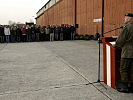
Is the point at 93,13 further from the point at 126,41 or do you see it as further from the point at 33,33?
the point at 126,41

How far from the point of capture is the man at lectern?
18.8 ft

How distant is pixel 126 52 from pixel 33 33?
2098 centimetres

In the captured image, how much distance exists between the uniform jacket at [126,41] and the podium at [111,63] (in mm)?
292

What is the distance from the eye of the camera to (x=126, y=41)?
227 inches

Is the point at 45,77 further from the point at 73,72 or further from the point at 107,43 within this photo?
the point at 107,43

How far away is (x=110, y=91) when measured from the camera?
5.99 m

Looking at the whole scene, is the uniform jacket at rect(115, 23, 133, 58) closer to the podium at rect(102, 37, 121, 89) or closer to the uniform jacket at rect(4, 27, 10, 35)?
the podium at rect(102, 37, 121, 89)

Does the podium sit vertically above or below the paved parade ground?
above

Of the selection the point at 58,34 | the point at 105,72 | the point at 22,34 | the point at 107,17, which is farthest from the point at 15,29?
the point at 105,72

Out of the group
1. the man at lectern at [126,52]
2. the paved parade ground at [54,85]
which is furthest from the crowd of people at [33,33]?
the man at lectern at [126,52]

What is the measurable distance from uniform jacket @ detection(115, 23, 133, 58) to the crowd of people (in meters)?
20.1

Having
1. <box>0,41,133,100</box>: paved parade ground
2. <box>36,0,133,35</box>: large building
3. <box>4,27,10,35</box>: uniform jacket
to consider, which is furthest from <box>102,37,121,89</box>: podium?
<box>4,27,10,35</box>: uniform jacket

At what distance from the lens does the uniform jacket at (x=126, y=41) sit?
5719 mm

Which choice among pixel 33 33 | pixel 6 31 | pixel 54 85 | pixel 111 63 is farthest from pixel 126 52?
pixel 33 33
